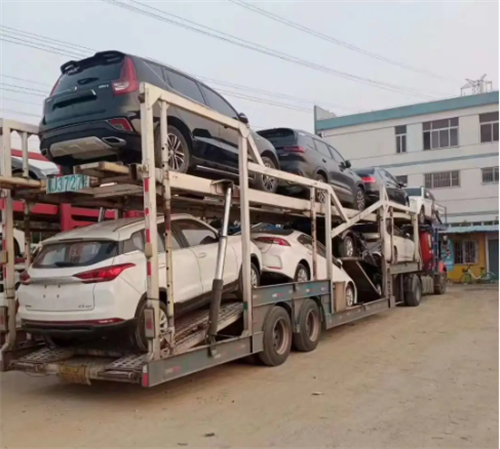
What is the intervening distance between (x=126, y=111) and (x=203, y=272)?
2162 mm

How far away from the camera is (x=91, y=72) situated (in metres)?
6.29

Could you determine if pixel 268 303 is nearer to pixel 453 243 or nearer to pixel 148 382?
pixel 148 382

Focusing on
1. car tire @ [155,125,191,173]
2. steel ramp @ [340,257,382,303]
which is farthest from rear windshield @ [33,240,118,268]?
steel ramp @ [340,257,382,303]

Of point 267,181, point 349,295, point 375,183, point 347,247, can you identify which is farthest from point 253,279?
point 375,183

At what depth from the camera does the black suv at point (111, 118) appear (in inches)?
237

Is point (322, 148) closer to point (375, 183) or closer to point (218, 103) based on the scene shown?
point (375, 183)

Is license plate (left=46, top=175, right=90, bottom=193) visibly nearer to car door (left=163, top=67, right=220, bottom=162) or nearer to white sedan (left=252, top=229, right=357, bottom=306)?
car door (left=163, top=67, right=220, bottom=162)

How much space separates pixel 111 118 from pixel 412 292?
35.6 ft

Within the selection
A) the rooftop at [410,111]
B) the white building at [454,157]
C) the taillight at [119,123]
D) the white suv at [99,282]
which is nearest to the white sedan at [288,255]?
the white suv at [99,282]

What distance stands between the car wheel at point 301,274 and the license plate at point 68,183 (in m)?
4.17

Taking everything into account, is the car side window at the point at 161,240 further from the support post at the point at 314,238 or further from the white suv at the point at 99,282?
the support post at the point at 314,238

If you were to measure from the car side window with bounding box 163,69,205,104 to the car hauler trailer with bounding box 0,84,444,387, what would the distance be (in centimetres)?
59

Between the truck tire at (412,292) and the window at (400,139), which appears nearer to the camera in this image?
the truck tire at (412,292)

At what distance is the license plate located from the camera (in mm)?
5867
